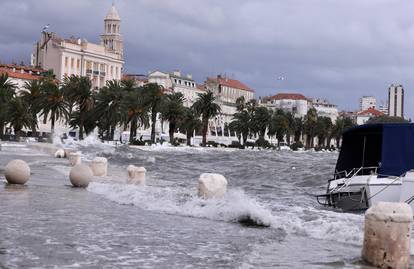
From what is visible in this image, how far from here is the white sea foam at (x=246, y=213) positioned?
16172 millimetres

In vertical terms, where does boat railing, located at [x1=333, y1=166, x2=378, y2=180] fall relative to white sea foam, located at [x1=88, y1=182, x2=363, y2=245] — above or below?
above

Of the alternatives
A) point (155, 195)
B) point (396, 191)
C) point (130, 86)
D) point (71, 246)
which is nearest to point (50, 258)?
point (71, 246)

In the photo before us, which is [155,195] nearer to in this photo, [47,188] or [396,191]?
[47,188]

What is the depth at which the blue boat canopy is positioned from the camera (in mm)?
24422

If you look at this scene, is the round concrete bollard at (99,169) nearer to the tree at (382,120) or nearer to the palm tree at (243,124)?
the tree at (382,120)

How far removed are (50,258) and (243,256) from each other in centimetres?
337

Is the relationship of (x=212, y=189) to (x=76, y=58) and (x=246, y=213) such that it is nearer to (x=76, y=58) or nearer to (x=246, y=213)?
(x=246, y=213)

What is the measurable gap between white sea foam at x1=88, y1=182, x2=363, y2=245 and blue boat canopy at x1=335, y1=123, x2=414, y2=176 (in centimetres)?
471

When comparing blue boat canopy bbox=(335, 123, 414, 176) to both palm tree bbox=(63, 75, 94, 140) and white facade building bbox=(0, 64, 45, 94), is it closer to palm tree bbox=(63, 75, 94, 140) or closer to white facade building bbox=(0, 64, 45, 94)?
palm tree bbox=(63, 75, 94, 140)

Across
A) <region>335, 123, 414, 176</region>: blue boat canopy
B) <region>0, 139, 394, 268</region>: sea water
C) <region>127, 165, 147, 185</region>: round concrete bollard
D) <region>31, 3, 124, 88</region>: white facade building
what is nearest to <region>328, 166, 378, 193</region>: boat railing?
<region>335, 123, 414, 176</region>: blue boat canopy

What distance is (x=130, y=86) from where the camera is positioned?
384 feet

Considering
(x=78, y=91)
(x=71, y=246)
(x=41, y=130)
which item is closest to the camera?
(x=71, y=246)

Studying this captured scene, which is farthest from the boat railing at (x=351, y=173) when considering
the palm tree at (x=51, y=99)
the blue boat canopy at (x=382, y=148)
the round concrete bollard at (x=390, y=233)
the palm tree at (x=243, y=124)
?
the palm tree at (x=243, y=124)

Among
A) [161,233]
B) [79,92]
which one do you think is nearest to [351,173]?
[161,233]
